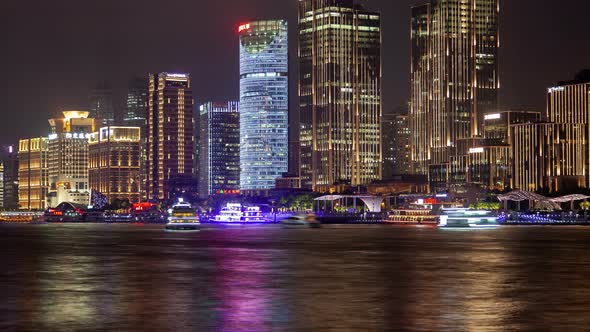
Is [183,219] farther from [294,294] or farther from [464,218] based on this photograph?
[294,294]

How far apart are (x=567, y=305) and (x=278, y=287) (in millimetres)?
12591

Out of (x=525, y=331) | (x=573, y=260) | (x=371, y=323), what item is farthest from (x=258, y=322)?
(x=573, y=260)

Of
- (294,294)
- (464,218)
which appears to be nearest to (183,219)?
(464,218)

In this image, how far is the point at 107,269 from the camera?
184 ft

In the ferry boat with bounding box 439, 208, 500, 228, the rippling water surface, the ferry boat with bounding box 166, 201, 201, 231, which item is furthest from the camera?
the ferry boat with bounding box 439, 208, 500, 228

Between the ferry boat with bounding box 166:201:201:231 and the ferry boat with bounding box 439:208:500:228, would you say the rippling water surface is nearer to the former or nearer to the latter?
the ferry boat with bounding box 166:201:201:231

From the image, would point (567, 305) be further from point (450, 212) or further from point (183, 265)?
point (450, 212)

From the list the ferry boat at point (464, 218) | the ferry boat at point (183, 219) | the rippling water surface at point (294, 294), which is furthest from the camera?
the ferry boat at point (464, 218)

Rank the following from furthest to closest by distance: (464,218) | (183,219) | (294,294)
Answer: (464,218) → (183,219) → (294,294)

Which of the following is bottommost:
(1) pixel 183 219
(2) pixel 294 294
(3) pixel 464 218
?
(3) pixel 464 218

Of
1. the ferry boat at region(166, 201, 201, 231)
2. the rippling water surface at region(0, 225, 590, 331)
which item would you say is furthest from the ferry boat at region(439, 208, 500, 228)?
the rippling water surface at region(0, 225, 590, 331)

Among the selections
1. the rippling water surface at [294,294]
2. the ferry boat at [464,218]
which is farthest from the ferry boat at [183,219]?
the rippling water surface at [294,294]

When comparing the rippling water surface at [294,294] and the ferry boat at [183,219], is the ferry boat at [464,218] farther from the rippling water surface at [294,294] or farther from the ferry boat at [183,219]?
the rippling water surface at [294,294]

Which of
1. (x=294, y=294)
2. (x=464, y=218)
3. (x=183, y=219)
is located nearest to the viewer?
(x=294, y=294)
